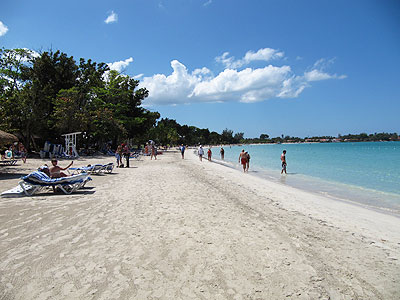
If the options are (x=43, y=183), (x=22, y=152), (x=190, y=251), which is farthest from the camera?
(x=22, y=152)

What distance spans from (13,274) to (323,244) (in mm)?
4678

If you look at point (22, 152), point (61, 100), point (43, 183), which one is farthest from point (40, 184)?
point (61, 100)

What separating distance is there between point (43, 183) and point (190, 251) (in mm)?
5850

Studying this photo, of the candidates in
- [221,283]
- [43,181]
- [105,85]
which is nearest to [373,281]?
[221,283]

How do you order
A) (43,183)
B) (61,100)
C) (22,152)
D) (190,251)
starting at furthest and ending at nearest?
(61,100) < (22,152) < (43,183) < (190,251)

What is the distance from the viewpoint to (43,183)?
24.8ft

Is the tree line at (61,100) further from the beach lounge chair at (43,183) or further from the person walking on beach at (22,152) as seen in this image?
the beach lounge chair at (43,183)

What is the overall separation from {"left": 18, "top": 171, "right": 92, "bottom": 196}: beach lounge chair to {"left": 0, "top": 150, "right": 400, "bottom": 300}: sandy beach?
24.7 inches

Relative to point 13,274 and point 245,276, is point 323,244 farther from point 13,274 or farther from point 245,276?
point 13,274

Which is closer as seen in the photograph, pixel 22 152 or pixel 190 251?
pixel 190 251

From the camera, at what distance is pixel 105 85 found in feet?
117

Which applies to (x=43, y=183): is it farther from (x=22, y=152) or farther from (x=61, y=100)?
(x=61, y=100)

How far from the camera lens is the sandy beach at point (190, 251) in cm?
297

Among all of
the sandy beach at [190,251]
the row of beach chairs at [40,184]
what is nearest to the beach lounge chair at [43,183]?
the row of beach chairs at [40,184]
